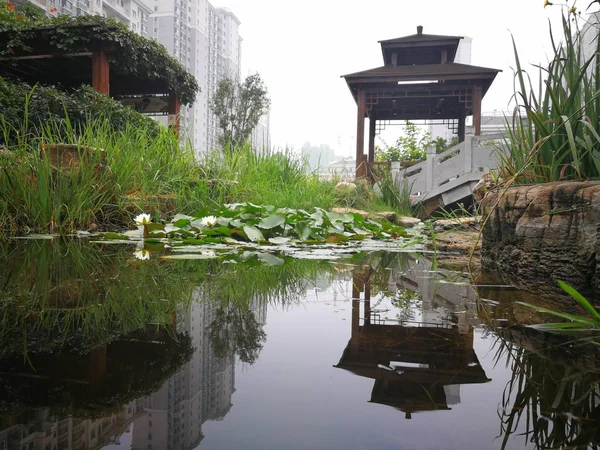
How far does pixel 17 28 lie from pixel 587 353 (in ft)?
35.7

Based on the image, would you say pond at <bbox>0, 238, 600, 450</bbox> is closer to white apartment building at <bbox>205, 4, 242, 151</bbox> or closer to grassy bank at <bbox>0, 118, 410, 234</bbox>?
grassy bank at <bbox>0, 118, 410, 234</bbox>

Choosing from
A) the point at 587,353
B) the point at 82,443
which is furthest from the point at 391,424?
the point at 587,353

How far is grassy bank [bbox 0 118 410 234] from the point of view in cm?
319

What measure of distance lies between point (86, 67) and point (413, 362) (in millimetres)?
12117

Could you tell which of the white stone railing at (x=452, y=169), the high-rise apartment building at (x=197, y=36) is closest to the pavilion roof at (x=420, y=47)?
the white stone railing at (x=452, y=169)

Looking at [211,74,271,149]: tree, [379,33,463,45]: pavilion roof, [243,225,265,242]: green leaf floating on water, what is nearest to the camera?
[243,225,265,242]: green leaf floating on water

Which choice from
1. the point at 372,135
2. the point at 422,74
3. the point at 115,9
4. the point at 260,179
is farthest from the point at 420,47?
the point at 115,9

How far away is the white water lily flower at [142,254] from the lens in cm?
210

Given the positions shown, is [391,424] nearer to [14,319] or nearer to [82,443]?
[82,443]

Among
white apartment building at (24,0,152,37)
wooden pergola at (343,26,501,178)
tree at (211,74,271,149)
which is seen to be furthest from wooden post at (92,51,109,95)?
white apartment building at (24,0,152,37)

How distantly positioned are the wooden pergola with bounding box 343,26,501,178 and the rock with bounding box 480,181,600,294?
8.86 m

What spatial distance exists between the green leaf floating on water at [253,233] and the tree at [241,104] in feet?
75.6

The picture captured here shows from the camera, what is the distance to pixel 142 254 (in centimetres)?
228

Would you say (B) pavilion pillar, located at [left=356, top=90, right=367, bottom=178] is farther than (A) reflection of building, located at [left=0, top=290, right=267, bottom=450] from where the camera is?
Yes
